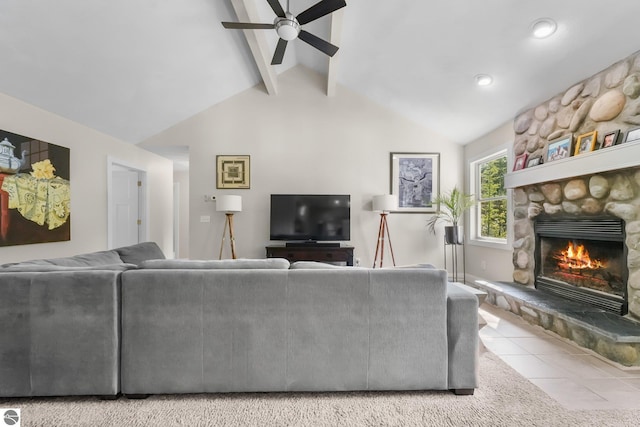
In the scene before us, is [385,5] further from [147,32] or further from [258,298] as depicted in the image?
[258,298]

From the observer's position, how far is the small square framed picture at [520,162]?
11.9 ft

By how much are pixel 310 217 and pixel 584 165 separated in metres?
3.27

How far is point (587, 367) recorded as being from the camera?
7.02 feet

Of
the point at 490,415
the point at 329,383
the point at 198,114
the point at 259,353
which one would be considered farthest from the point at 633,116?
the point at 198,114

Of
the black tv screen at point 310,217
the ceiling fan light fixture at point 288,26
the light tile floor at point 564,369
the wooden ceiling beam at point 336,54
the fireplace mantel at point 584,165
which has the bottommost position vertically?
the light tile floor at point 564,369

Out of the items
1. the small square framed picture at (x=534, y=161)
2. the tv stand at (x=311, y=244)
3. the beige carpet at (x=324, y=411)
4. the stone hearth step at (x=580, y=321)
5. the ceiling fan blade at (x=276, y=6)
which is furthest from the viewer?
the tv stand at (x=311, y=244)

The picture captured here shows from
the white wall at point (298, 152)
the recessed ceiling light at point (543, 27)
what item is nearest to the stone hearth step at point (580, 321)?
the white wall at point (298, 152)

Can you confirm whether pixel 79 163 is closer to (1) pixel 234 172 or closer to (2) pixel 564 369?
(1) pixel 234 172

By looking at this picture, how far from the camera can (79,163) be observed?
12.1 feet

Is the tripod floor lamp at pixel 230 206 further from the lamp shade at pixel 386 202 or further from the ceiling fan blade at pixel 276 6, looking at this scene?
the ceiling fan blade at pixel 276 6

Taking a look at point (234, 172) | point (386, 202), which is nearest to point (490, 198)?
point (386, 202)

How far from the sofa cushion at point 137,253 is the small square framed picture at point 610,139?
4051 millimetres

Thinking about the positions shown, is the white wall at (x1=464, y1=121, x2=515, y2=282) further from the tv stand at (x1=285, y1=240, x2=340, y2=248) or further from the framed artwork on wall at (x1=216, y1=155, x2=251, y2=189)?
the framed artwork on wall at (x1=216, y1=155, x2=251, y2=189)

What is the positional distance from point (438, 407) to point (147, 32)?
3.86 metres
